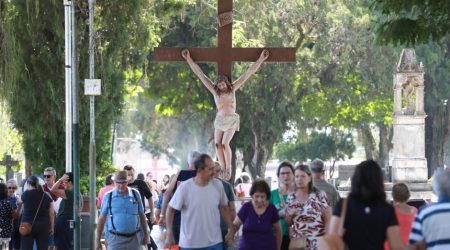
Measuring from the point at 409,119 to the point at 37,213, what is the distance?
21.7m

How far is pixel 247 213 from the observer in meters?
12.6

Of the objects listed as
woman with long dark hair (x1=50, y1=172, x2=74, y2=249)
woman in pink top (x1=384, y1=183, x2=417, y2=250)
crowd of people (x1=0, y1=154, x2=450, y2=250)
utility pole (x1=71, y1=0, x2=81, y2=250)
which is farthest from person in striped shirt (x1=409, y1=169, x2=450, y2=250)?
woman with long dark hair (x1=50, y1=172, x2=74, y2=249)

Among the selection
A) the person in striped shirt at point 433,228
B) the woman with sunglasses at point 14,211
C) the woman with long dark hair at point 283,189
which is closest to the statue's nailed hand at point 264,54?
the woman with sunglasses at point 14,211

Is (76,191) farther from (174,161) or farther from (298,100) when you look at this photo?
(174,161)

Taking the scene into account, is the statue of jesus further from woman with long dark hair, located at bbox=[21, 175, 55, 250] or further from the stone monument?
the stone monument

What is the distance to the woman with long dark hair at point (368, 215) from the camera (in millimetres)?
9359

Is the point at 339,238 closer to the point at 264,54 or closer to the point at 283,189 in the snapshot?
the point at 283,189

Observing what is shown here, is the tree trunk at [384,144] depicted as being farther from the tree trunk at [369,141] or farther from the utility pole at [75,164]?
the utility pole at [75,164]

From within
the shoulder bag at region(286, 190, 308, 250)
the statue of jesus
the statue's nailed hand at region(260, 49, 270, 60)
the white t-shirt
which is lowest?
the shoulder bag at region(286, 190, 308, 250)

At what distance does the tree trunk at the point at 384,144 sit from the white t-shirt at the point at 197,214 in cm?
4193

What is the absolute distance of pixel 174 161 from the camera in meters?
86.3

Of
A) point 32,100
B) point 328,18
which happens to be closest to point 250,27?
point 328,18

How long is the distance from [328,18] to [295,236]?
3296 cm

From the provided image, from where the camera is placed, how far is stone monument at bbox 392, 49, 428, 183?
37250 millimetres
